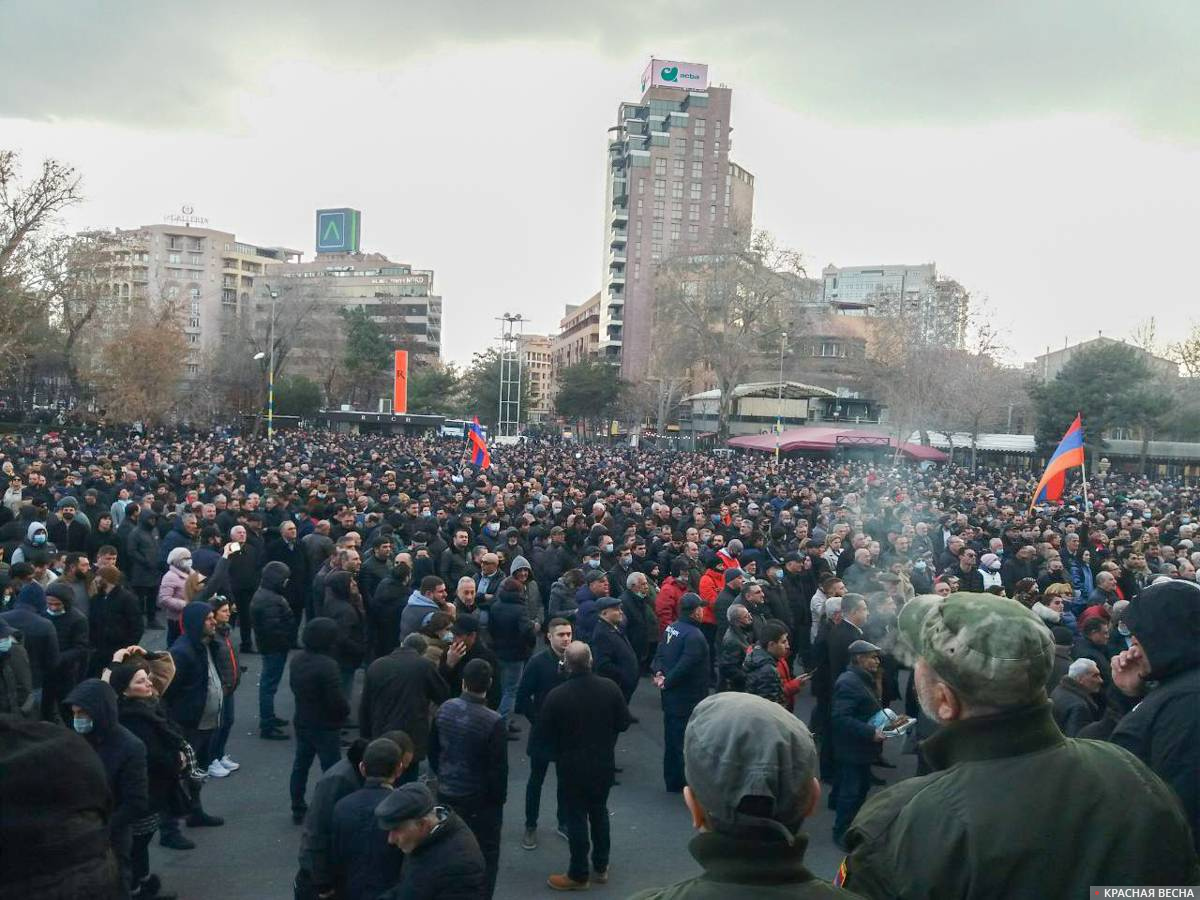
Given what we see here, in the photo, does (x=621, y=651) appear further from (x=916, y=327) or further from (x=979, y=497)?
(x=916, y=327)

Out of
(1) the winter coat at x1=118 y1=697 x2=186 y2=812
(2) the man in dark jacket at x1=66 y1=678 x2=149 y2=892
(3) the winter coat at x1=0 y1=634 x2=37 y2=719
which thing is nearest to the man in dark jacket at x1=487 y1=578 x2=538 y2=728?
(1) the winter coat at x1=118 y1=697 x2=186 y2=812

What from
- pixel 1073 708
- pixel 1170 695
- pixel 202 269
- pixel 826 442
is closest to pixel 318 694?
pixel 1073 708

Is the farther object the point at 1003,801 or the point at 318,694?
the point at 318,694

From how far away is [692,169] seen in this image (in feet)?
298

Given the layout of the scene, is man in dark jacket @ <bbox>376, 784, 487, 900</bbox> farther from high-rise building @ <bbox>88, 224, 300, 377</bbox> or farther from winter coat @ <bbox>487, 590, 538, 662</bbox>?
high-rise building @ <bbox>88, 224, 300, 377</bbox>

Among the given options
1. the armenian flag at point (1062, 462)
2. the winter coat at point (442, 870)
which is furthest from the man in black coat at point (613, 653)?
the armenian flag at point (1062, 462)

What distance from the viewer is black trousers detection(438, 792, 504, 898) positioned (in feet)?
16.0

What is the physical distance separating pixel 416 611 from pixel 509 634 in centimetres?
100

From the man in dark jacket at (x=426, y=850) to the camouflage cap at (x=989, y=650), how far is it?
2232 mm

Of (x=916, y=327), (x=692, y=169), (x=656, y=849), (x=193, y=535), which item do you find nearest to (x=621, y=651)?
(x=656, y=849)

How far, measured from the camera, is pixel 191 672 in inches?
247

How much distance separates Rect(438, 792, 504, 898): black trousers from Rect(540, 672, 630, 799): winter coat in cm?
63

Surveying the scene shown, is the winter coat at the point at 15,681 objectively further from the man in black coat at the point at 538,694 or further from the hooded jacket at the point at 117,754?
the man in black coat at the point at 538,694

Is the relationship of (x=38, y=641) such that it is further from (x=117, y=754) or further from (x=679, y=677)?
(x=679, y=677)
